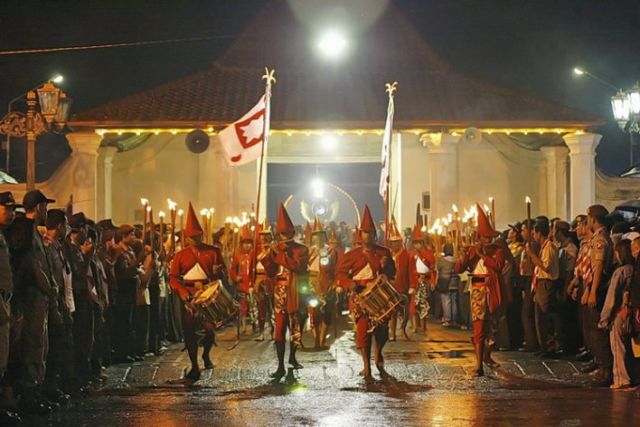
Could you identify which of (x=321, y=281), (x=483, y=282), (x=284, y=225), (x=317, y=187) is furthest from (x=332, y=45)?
(x=483, y=282)

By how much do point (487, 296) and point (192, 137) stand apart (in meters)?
14.1

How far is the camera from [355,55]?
31.4 metres

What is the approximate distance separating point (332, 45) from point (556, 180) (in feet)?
24.3

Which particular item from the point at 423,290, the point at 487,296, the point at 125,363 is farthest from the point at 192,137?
the point at 487,296

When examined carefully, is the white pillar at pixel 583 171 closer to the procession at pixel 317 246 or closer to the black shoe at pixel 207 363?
the procession at pixel 317 246

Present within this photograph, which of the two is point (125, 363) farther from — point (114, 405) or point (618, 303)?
point (618, 303)

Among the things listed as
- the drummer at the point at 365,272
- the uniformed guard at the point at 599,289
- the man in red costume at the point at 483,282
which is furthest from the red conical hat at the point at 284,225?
the uniformed guard at the point at 599,289

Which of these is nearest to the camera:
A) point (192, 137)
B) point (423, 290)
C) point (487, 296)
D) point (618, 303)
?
point (618, 303)

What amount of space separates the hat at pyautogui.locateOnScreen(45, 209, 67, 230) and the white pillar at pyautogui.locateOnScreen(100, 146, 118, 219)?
16696 mm

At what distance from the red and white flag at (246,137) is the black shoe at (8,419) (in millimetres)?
8678

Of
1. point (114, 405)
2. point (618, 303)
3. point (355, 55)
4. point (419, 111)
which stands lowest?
point (114, 405)

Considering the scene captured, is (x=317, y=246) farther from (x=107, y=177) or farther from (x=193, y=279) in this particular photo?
(x=107, y=177)

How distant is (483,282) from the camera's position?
13.6 meters

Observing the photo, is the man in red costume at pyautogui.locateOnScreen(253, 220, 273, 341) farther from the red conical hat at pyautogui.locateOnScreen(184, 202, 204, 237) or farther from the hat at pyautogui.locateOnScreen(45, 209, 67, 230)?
the hat at pyautogui.locateOnScreen(45, 209, 67, 230)
